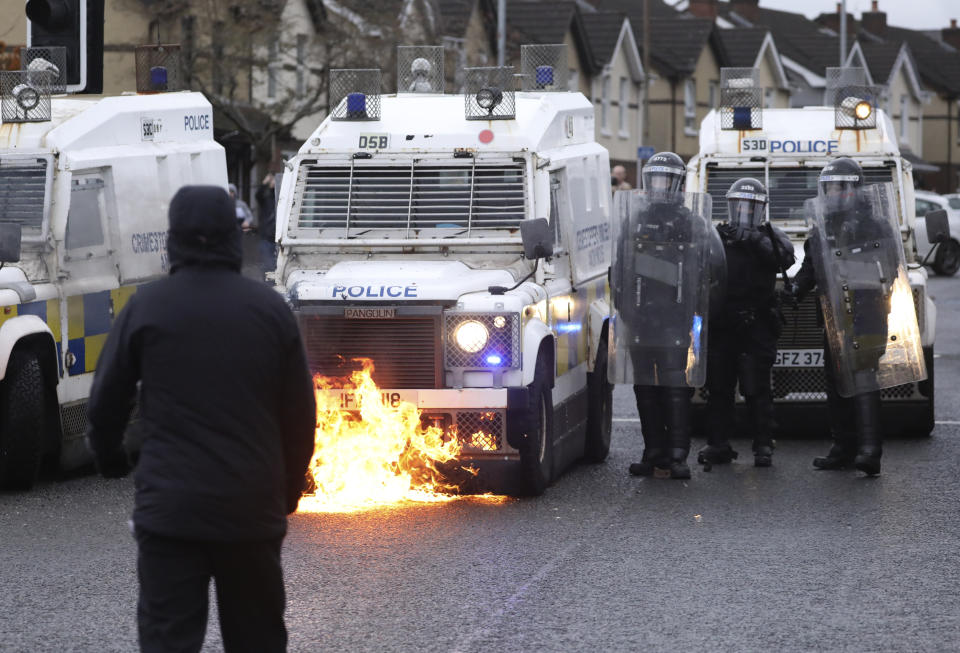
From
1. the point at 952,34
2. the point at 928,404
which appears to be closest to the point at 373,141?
the point at 928,404

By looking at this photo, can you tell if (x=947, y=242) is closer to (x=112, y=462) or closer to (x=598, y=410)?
(x=598, y=410)

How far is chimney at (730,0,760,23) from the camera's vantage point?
8825cm

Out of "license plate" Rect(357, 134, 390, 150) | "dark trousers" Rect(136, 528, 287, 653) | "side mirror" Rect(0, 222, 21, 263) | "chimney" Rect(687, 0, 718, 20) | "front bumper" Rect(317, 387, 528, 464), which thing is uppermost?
"chimney" Rect(687, 0, 718, 20)

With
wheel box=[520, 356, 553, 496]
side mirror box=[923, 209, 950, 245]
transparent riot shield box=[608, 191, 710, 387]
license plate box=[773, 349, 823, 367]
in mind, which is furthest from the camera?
license plate box=[773, 349, 823, 367]

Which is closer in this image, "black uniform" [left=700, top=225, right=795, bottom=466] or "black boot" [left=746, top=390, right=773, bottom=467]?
"black uniform" [left=700, top=225, right=795, bottom=466]

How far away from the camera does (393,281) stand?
11242 mm

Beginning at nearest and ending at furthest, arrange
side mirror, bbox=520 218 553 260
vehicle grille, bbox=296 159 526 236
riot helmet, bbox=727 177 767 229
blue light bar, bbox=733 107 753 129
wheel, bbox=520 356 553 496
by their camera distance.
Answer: wheel, bbox=520 356 553 496 → side mirror, bbox=520 218 553 260 → vehicle grille, bbox=296 159 526 236 → riot helmet, bbox=727 177 767 229 → blue light bar, bbox=733 107 753 129

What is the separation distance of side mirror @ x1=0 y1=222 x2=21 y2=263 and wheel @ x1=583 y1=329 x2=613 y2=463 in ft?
13.9

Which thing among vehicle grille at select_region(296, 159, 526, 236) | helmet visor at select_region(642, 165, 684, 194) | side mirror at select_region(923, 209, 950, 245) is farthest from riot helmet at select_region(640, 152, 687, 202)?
side mirror at select_region(923, 209, 950, 245)

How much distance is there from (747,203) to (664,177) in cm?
82

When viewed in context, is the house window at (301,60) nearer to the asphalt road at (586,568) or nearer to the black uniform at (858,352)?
the black uniform at (858,352)

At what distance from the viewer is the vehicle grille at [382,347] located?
36.3ft

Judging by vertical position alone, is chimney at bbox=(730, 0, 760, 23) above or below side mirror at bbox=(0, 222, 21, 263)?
above

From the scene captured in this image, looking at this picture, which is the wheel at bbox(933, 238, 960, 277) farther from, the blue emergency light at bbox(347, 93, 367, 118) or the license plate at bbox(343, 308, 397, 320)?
the license plate at bbox(343, 308, 397, 320)
